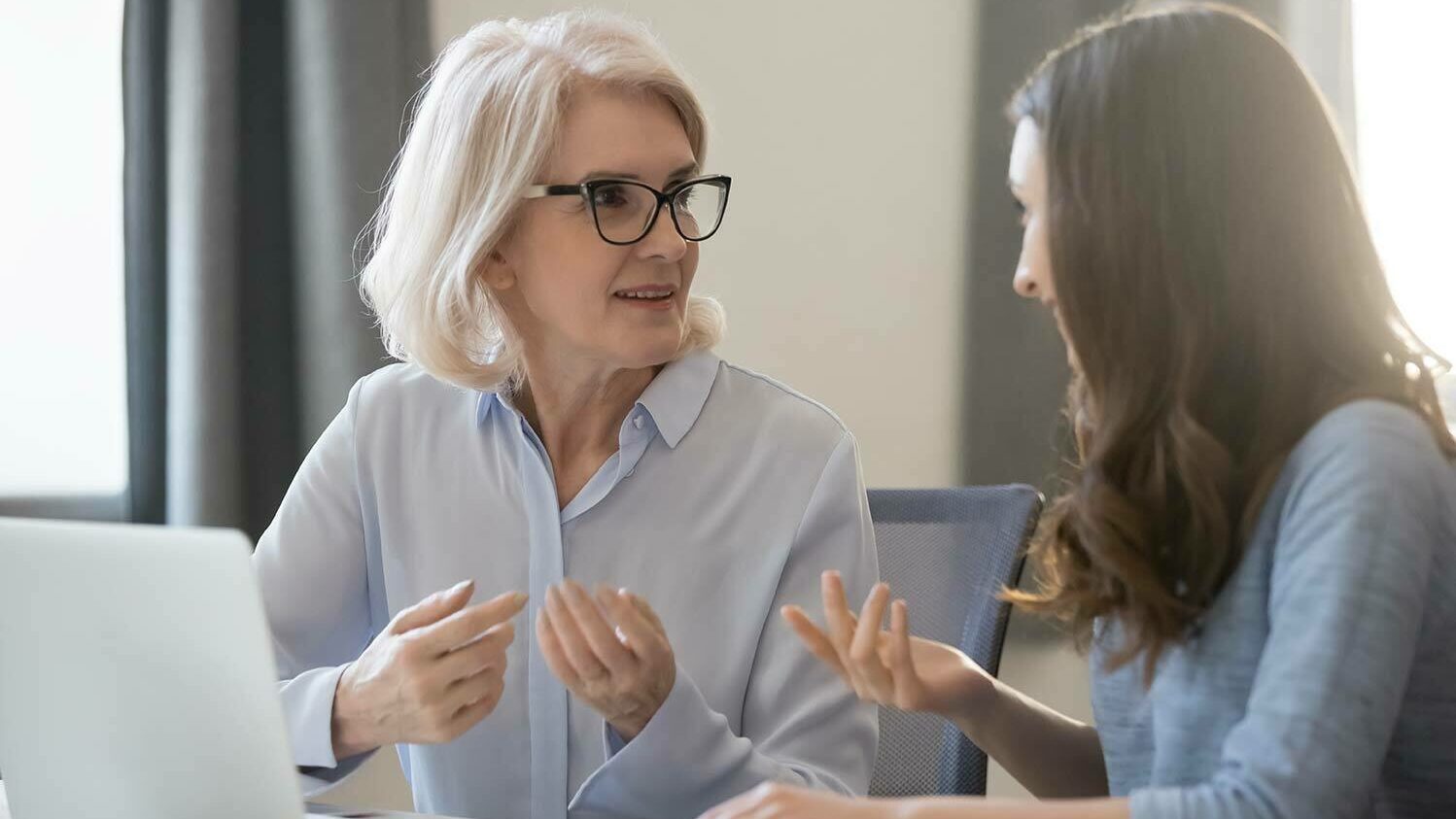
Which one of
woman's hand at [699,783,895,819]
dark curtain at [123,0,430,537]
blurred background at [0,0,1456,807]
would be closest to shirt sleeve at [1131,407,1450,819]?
woman's hand at [699,783,895,819]

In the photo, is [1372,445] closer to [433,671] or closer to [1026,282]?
[1026,282]

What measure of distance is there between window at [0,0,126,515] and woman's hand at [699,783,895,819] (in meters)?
1.78

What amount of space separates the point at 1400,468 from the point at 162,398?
2.11m

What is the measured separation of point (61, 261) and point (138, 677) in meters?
1.61

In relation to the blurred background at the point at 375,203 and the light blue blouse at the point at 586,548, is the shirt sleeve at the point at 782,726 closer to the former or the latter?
the light blue blouse at the point at 586,548

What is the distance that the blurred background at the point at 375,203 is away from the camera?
224 cm

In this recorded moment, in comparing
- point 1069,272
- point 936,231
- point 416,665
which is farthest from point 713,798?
point 936,231

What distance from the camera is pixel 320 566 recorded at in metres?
1.53

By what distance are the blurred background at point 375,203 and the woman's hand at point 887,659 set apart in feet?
3.89

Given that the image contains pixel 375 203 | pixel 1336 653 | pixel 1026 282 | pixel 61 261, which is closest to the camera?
pixel 1336 653

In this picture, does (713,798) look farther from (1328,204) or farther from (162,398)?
(162,398)

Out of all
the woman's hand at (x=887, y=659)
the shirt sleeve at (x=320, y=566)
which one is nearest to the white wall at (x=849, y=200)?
the shirt sleeve at (x=320, y=566)

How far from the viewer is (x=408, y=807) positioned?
8.72ft

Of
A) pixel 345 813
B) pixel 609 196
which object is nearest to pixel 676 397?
pixel 609 196
